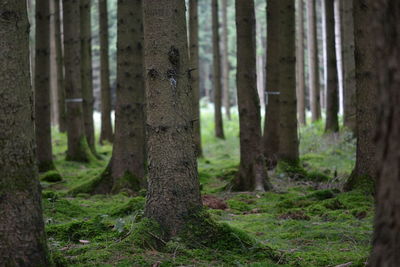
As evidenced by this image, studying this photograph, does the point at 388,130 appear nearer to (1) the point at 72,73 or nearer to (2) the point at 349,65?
(1) the point at 72,73

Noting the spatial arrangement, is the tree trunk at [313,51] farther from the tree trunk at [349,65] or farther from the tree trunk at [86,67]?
the tree trunk at [86,67]

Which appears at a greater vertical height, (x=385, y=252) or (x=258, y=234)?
(x=385, y=252)

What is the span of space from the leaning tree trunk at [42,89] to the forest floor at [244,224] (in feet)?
2.65

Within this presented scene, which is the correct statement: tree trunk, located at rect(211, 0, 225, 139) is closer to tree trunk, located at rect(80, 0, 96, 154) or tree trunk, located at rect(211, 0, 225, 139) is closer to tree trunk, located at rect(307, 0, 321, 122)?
tree trunk, located at rect(307, 0, 321, 122)

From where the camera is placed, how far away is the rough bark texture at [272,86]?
1151 cm

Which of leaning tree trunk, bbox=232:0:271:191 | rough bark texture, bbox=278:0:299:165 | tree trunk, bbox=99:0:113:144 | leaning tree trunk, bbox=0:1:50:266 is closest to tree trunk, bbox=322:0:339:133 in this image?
rough bark texture, bbox=278:0:299:165

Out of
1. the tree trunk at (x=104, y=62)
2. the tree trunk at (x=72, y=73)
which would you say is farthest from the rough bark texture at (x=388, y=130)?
the tree trunk at (x=104, y=62)

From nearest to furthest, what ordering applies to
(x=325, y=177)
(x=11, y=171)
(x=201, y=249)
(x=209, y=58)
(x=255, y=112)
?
(x=11, y=171), (x=201, y=249), (x=255, y=112), (x=325, y=177), (x=209, y=58)

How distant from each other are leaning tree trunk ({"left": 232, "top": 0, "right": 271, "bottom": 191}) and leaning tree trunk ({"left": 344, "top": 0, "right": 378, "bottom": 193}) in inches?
68.7

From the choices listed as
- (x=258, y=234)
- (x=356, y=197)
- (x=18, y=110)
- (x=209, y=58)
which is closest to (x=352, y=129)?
(x=356, y=197)

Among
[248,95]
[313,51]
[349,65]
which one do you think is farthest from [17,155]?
[313,51]

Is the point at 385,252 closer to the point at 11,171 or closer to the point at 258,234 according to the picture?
the point at 11,171

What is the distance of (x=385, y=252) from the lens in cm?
247

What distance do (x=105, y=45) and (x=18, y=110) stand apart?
1509 centimetres
